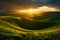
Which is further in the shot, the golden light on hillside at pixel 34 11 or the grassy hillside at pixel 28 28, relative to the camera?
the golden light on hillside at pixel 34 11

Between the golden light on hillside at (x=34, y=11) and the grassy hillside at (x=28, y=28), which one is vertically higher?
the golden light on hillside at (x=34, y=11)

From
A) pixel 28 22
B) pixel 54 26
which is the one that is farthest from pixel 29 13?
pixel 54 26

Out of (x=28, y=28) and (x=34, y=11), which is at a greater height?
(x=34, y=11)

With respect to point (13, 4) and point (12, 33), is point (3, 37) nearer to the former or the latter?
point (12, 33)

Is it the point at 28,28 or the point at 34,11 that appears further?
→ the point at 34,11

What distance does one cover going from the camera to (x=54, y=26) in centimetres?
2755

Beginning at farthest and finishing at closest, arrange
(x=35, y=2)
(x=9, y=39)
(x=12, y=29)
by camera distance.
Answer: (x=35, y=2) → (x=12, y=29) → (x=9, y=39)

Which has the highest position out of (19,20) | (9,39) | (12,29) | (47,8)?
(47,8)

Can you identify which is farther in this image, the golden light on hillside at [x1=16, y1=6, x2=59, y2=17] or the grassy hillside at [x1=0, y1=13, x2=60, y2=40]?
the golden light on hillside at [x1=16, y1=6, x2=59, y2=17]

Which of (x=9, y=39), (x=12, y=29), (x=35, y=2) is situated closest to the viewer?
(x=9, y=39)

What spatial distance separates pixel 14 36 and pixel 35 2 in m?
7.83

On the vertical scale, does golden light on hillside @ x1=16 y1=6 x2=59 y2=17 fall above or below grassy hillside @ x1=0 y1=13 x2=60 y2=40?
above

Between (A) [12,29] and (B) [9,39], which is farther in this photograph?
(A) [12,29]

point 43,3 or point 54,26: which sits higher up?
point 43,3
